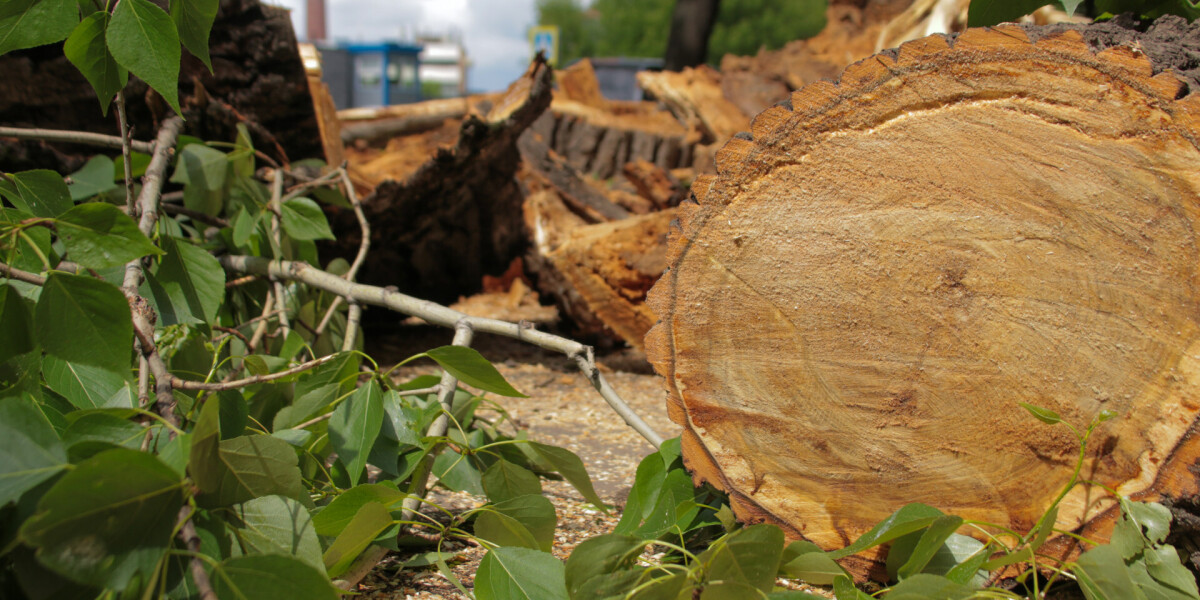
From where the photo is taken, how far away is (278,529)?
0.79 m

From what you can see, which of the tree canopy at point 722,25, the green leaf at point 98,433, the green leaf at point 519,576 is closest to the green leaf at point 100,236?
the green leaf at point 98,433

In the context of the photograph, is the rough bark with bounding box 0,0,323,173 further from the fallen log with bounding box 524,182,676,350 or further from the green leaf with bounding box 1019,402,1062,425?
the green leaf with bounding box 1019,402,1062,425

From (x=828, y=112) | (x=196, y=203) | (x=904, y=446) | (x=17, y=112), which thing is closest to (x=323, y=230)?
(x=196, y=203)

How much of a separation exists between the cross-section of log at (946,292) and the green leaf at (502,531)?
0.89 ft

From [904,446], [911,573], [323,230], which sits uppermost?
[323,230]

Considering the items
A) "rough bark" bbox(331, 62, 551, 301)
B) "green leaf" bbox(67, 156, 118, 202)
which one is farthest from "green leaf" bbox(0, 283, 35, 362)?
"rough bark" bbox(331, 62, 551, 301)

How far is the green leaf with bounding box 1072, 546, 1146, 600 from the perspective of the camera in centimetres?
83

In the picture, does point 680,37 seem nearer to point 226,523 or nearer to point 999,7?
point 999,7

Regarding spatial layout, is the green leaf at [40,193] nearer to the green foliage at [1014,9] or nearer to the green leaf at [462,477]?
the green leaf at [462,477]

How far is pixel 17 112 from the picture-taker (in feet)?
5.62

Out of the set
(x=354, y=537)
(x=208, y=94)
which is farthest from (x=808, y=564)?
(x=208, y=94)

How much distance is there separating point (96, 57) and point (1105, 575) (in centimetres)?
132

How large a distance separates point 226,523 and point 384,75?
13.4 m

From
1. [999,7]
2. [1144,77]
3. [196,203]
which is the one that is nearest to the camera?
[1144,77]
